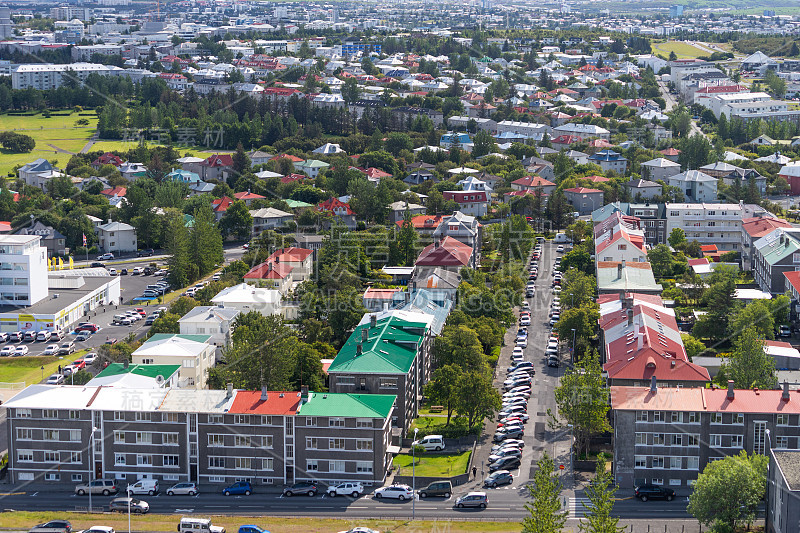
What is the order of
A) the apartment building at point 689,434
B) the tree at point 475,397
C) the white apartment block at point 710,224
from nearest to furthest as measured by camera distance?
the apartment building at point 689,434 → the tree at point 475,397 → the white apartment block at point 710,224

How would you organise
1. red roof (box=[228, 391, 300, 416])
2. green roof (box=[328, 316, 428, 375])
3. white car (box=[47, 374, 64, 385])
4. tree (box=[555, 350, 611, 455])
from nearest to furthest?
1. red roof (box=[228, 391, 300, 416])
2. tree (box=[555, 350, 611, 455])
3. green roof (box=[328, 316, 428, 375])
4. white car (box=[47, 374, 64, 385])

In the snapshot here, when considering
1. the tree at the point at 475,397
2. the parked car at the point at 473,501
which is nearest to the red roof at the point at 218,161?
the tree at the point at 475,397

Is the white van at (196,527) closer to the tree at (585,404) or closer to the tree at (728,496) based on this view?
the tree at (585,404)

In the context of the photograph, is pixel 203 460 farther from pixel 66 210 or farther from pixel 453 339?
pixel 66 210

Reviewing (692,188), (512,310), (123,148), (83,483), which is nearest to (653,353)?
(512,310)

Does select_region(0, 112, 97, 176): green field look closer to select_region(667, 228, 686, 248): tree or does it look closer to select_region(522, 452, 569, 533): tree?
select_region(667, 228, 686, 248): tree

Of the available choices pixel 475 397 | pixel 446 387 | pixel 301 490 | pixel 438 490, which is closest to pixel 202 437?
pixel 301 490

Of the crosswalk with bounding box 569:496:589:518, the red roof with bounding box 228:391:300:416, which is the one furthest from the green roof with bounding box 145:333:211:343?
the crosswalk with bounding box 569:496:589:518
